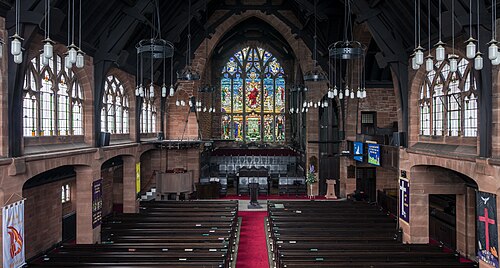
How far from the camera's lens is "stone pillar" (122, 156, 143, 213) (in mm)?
20016

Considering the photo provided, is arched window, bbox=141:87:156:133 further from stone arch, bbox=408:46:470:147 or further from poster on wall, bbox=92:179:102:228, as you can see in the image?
stone arch, bbox=408:46:470:147

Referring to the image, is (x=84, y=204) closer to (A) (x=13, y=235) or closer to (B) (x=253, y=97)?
(A) (x=13, y=235)

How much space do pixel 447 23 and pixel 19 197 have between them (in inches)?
494

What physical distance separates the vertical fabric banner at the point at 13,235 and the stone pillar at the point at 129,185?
9409 mm

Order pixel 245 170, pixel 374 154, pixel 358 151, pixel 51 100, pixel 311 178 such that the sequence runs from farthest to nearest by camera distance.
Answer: pixel 245 170 < pixel 311 178 < pixel 358 151 < pixel 374 154 < pixel 51 100

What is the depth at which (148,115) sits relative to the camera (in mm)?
24234

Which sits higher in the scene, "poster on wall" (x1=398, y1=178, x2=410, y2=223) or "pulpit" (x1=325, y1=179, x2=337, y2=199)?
"poster on wall" (x1=398, y1=178, x2=410, y2=223)

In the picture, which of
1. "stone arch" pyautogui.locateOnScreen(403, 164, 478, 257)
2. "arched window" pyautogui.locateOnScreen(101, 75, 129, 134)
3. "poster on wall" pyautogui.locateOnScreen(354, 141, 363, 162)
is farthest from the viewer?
"poster on wall" pyautogui.locateOnScreen(354, 141, 363, 162)

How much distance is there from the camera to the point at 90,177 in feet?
49.8

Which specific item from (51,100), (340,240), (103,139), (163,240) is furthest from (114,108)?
(340,240)

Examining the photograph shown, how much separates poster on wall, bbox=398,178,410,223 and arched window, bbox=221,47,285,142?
19804mm

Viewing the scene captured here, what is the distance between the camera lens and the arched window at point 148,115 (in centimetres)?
2329

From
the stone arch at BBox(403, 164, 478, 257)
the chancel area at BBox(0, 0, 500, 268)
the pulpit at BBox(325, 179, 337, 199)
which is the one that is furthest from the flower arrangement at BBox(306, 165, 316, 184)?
the stone arch at BBox(403, 164, 478, 257)

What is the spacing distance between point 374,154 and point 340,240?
6.89 meters
